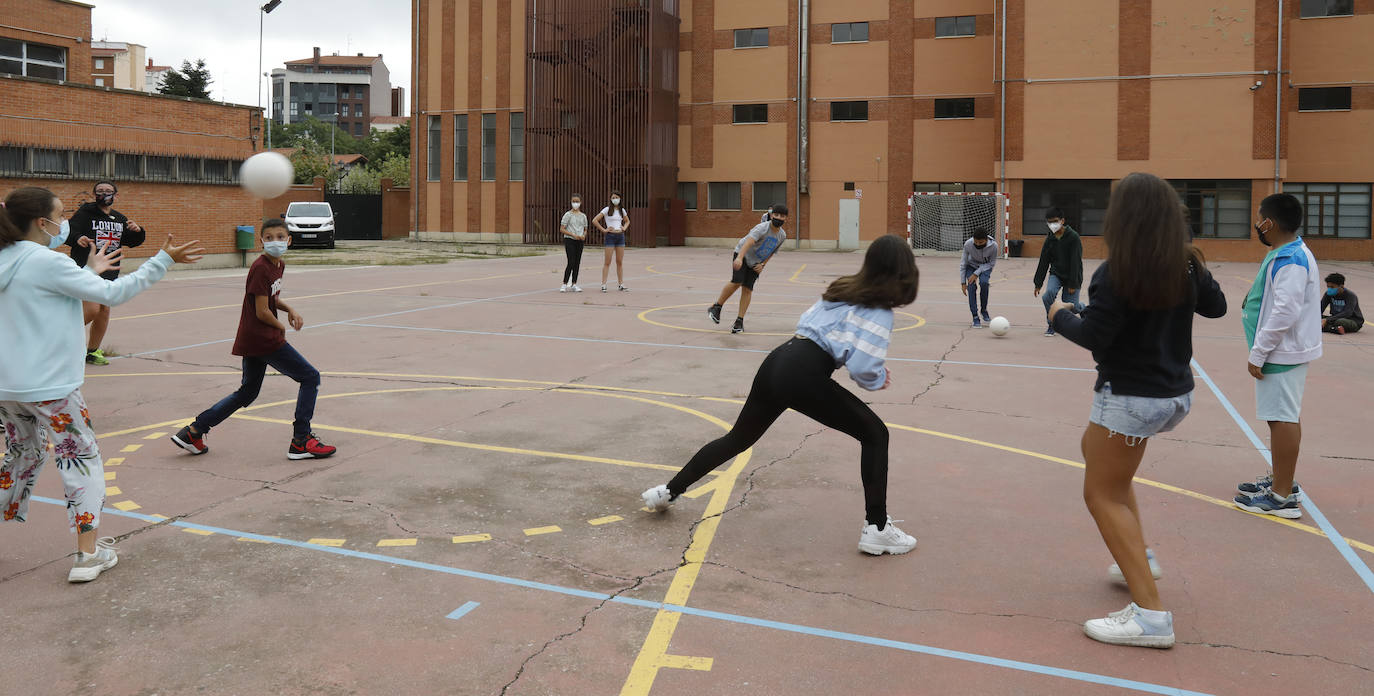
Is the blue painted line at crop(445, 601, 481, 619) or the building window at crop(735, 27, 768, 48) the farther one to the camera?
the building window at crop(735, 27, 768, 48)

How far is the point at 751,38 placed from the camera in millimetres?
45750

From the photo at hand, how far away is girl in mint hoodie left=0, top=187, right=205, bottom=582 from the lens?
188 inches

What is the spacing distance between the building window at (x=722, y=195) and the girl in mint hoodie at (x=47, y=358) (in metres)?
42.6

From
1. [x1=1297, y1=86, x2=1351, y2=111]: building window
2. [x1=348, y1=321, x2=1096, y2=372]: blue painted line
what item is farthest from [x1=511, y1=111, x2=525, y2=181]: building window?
[x1=348, y1=321, x2=1096, y2=372]: blue painted line

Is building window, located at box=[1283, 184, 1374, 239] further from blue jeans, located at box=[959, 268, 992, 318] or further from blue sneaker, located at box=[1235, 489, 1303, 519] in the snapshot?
blue sneaker, located at box=[1235, 489, 1303, 519]

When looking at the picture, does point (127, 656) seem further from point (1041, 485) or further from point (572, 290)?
point (572, 290)

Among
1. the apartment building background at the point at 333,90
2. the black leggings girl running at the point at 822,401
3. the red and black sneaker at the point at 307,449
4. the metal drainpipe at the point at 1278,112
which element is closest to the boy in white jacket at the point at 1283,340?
the black leggings girl running at the point at 822,401

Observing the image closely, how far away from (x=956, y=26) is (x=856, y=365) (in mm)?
40883

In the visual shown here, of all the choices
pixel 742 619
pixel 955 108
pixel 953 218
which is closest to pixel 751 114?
pixel 955 108

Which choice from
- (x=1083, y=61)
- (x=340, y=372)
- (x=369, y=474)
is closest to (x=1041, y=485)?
(x=369, y=474)

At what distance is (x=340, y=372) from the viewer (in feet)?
35.8

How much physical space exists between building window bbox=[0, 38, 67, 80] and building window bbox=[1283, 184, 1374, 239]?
1721 inches

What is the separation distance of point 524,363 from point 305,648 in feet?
24.8

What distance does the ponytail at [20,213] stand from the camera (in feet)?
15.6
